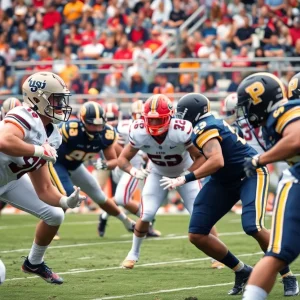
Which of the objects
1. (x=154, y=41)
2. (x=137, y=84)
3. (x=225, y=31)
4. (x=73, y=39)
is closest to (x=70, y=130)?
(x=137, y=84)

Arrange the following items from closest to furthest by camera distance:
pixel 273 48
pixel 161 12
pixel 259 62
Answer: pixel 259 62, pixel 273 48, pixel 161 12

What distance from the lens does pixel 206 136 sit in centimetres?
666

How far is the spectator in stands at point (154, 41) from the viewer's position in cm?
1664

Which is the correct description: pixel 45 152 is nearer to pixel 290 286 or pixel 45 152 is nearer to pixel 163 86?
pixel 290 286

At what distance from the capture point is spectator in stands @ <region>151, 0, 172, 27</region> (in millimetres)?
17328

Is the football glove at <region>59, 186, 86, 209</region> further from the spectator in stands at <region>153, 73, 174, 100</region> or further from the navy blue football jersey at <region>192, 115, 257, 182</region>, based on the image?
the spectator in stands at <region>153, 73, 174, 100</region>

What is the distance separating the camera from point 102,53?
16984mm

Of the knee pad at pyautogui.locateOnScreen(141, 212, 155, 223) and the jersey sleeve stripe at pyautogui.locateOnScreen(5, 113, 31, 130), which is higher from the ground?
the jersey sleeve stripe at pyautogui.locateOnScreen(5, 113, 31, 130)

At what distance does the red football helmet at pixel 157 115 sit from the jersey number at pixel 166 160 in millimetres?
425

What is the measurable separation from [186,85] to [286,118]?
Answer: 32.8ft

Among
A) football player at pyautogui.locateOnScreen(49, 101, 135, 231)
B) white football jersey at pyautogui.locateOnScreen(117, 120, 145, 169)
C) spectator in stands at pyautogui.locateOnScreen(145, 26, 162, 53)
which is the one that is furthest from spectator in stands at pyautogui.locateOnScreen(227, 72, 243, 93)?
football player at pyautogui.locateOnScreen(49, 101, 135, 231)

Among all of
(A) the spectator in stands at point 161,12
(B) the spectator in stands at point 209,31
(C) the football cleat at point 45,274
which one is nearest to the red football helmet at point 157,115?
(C) the football cleat at point 45,274

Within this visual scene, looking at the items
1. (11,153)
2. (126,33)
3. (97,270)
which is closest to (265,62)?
(126,33)

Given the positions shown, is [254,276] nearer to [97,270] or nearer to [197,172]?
[197,172]
